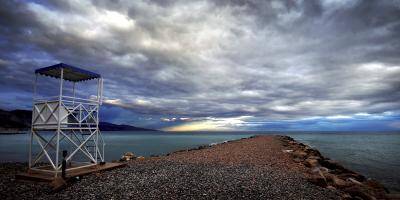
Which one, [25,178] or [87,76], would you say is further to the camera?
[87,76]

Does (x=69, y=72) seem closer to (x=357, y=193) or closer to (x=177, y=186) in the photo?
(x=177, y=186)

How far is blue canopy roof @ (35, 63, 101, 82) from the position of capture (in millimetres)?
16044

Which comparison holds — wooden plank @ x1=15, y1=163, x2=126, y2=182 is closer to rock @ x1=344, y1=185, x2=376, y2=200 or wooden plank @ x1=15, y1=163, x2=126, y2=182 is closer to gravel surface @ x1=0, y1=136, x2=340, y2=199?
gravel surface @ x1=0, y1=136, x2=340, y2=199

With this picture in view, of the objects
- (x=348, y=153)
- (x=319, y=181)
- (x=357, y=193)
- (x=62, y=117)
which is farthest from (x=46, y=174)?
(x=348, y=153)

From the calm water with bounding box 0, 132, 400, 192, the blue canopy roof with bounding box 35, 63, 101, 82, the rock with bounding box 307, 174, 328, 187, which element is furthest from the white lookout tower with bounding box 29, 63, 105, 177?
the calm water with bounding box 0, 132, 400, 192

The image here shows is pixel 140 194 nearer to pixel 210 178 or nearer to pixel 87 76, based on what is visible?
pixel 210 178

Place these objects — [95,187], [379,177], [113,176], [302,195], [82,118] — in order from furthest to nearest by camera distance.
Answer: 1. [379,177]
2. [82,118]
3. [113,176]
4. [95,187]
5. [302,195]

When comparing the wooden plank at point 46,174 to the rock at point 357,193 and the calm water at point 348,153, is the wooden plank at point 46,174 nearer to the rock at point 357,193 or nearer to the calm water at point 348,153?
the rock at point 357,193

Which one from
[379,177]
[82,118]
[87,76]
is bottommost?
[379,177]

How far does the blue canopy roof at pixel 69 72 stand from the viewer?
52.6 feet

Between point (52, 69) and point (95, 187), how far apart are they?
24.8ft

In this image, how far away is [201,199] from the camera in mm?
11367

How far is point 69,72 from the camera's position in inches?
689

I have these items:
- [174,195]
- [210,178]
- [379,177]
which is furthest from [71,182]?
[379,177]
